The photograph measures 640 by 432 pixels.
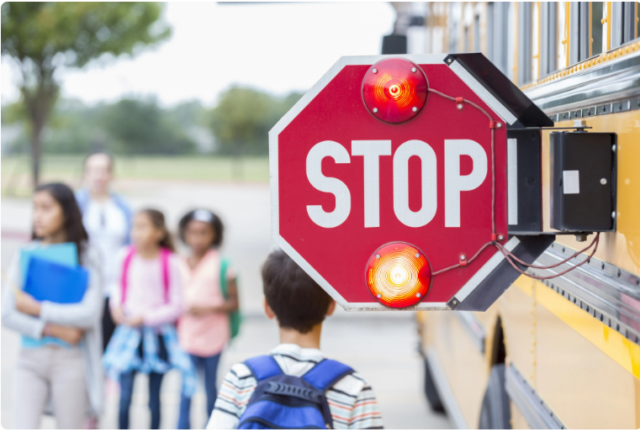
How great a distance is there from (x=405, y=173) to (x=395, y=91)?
0.56ft

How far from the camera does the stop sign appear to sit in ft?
4.76

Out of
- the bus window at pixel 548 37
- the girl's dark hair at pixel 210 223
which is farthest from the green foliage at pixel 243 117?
the bus window at pixel 548 37

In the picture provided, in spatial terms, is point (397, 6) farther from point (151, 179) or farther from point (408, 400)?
point (151, 179)

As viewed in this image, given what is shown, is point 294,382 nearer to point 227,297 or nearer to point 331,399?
point 331,399

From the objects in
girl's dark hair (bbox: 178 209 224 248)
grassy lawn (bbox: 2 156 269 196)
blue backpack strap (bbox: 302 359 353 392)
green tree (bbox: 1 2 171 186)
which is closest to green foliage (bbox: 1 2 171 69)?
green tree (bbox: 1 2 171 186)

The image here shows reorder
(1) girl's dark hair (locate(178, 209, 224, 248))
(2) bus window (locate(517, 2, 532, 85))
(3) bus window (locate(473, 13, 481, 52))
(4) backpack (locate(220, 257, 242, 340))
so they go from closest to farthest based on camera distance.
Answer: (2) bus window (locate(517, 2, 532, 85)) → (3) bus window (locate(473, 13, 481, 52)) → (4) backpack (locate(220, 257, 242, 340)) → (1) girl's dark hair (locate(178, 209, 224, 248))

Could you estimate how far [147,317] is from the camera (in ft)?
13.1

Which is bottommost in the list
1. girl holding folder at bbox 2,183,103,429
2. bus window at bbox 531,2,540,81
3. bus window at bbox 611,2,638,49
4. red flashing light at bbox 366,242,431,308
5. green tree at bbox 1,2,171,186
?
girl holding folder at bbox 2,183,103,429

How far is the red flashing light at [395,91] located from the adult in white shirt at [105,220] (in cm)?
325

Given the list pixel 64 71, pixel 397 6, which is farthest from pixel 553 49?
pixel 64 71

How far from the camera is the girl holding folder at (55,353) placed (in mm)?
3172

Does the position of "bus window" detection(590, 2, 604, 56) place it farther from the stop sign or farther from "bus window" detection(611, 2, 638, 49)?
the stop sign

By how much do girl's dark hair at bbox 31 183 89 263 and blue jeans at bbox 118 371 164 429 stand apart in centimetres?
94

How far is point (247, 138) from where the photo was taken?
145 ft
